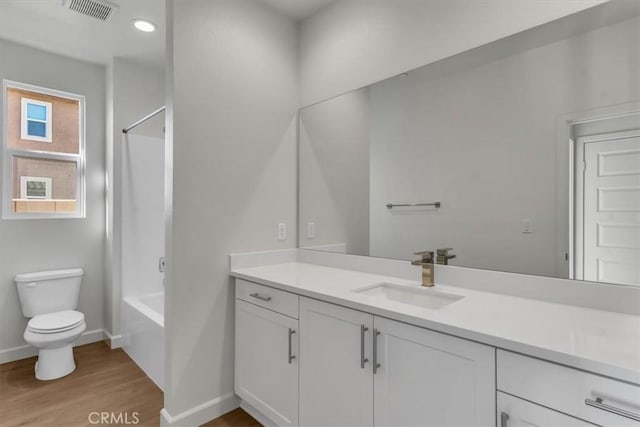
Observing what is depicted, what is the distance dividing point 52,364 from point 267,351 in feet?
6.09

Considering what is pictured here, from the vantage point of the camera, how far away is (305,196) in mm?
2379

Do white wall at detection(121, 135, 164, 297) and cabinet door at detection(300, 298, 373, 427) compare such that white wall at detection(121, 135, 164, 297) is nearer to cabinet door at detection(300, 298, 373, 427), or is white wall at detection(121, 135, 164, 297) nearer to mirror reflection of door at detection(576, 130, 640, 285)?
cabinet door at detection(300, 298, 373, 427)

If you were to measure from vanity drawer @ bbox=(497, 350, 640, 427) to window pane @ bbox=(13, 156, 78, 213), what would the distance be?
139 inches

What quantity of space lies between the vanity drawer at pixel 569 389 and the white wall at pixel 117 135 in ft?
10.1

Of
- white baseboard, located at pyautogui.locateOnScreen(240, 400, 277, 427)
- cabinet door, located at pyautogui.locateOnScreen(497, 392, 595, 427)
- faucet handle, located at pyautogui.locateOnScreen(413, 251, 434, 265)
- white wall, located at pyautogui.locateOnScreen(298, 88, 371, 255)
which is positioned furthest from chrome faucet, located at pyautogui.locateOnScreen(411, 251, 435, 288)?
white baseboard, located at pyautogui.locateOnScreen(240, 400, 277, 427)

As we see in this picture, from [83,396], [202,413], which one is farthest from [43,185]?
[202,413]

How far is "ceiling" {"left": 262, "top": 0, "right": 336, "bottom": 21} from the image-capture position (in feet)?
7.16

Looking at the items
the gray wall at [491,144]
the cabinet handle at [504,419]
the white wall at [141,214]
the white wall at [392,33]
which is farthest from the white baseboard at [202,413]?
the white wall at [392,33]

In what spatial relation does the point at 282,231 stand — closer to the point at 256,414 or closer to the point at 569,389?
the point at 256,414

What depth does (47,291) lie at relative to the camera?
8.75 ft

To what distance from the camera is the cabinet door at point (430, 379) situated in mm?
1004

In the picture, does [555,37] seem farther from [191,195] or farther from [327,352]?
[191,195]

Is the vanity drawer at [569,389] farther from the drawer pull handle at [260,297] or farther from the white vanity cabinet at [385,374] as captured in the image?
the drawer pull handle at [260,297]

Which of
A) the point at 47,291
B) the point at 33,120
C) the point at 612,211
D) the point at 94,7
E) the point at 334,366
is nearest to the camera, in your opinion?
the point at 612,211
